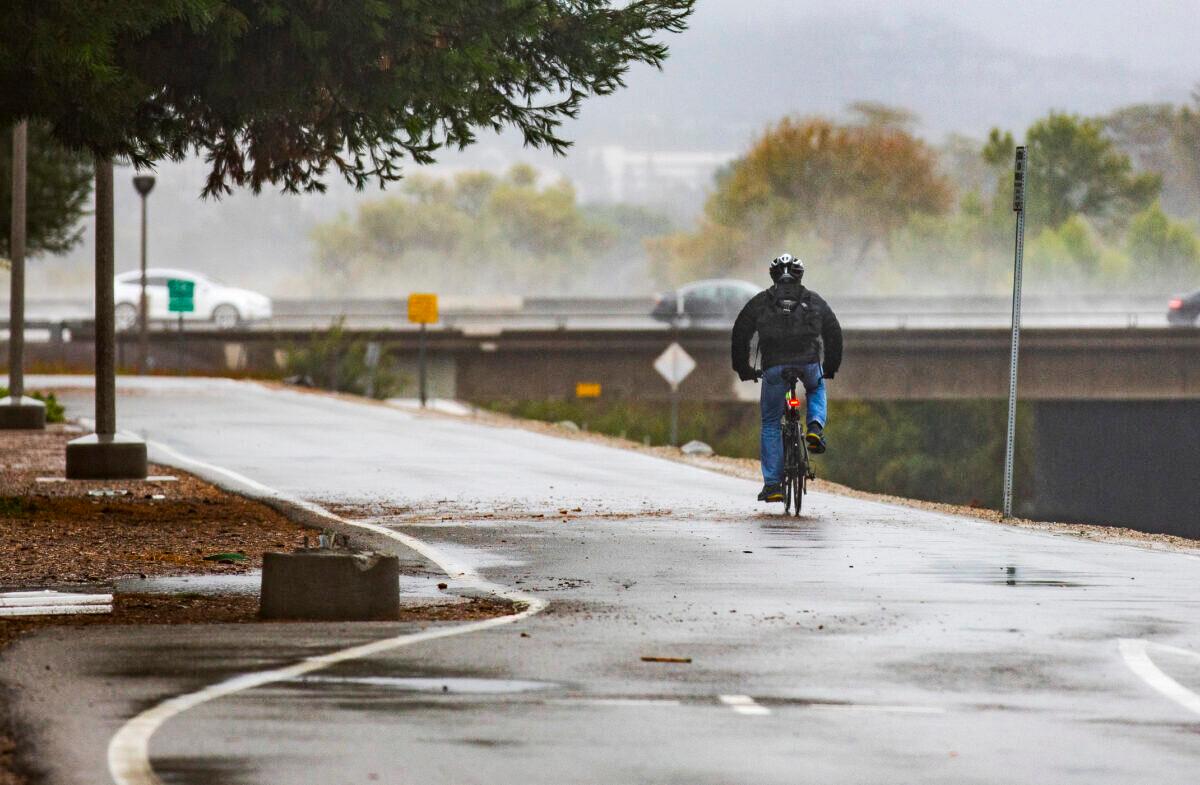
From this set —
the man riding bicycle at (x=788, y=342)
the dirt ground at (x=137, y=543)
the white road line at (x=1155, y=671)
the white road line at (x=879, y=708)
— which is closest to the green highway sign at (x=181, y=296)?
the dirt ground at (x=137, y=543)

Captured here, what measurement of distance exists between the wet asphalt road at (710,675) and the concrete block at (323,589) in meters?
0.24

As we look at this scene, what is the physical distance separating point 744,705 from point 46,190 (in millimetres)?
35110

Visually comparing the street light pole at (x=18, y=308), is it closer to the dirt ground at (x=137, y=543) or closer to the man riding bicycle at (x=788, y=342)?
the dirt ground at (x=137, y=543)

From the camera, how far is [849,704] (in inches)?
317

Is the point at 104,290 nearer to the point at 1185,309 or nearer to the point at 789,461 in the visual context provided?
the point at 789,461

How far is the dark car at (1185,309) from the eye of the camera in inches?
2356

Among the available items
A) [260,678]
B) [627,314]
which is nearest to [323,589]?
[260,678]

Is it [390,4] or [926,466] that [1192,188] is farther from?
[390,4]

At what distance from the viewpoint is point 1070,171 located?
11075 centimetres

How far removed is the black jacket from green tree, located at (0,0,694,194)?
208cm

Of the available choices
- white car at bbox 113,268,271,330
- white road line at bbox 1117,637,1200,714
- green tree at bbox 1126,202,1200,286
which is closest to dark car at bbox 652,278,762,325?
white car at bbox 113,268,271,330

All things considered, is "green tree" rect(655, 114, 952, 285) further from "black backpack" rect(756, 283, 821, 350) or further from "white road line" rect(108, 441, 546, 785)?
"white road line" rect(108, 441, 546, 785)

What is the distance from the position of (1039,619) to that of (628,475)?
481 inches

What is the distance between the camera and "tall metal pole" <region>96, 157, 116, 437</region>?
19422mm
